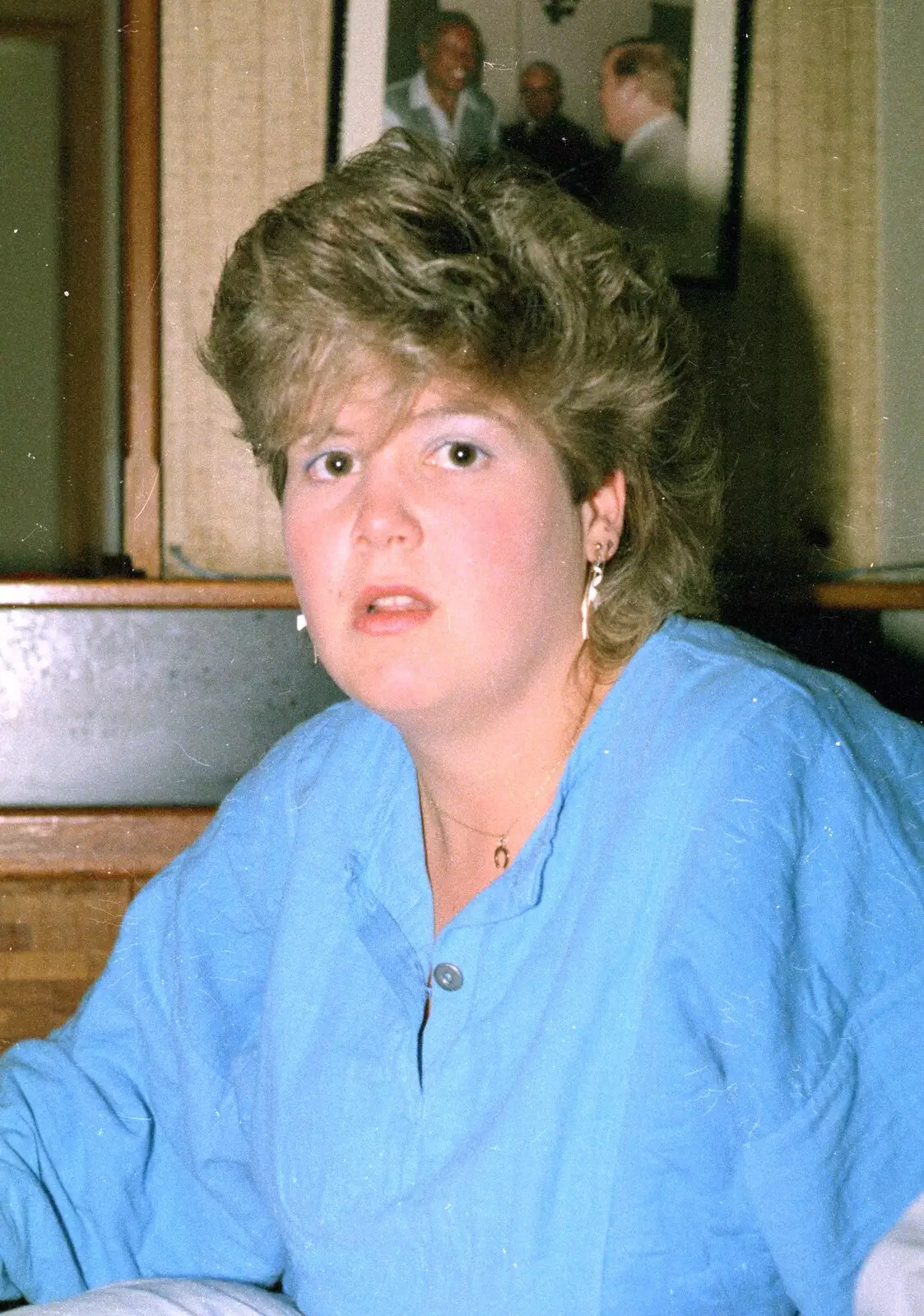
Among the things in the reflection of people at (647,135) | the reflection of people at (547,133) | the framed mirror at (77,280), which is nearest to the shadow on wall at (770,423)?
the reflection of people at (647,135)

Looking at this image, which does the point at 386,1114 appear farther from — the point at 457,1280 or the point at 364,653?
the point at 364,653

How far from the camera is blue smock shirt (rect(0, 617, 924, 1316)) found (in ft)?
2.39

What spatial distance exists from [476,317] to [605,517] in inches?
8.1

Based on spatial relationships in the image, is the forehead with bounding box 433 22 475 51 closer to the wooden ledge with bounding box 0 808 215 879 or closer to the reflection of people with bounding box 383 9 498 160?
the reflection of people with bounding box 383 9 498 160

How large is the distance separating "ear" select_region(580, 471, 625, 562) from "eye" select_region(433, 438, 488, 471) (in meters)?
0.12

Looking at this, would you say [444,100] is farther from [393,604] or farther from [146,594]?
[393,604]

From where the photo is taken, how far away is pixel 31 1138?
1.01 meters

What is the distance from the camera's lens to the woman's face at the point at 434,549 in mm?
855

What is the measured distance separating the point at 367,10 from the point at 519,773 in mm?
1000

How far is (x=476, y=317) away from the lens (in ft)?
2.83

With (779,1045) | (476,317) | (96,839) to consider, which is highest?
(476,317)

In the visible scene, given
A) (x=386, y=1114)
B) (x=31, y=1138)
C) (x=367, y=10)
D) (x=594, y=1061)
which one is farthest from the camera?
(x=367, y=10)

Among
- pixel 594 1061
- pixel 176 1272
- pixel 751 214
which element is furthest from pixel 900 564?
pixel 176 1272

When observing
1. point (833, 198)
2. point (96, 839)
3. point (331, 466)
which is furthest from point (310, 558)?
point (833, 198)
